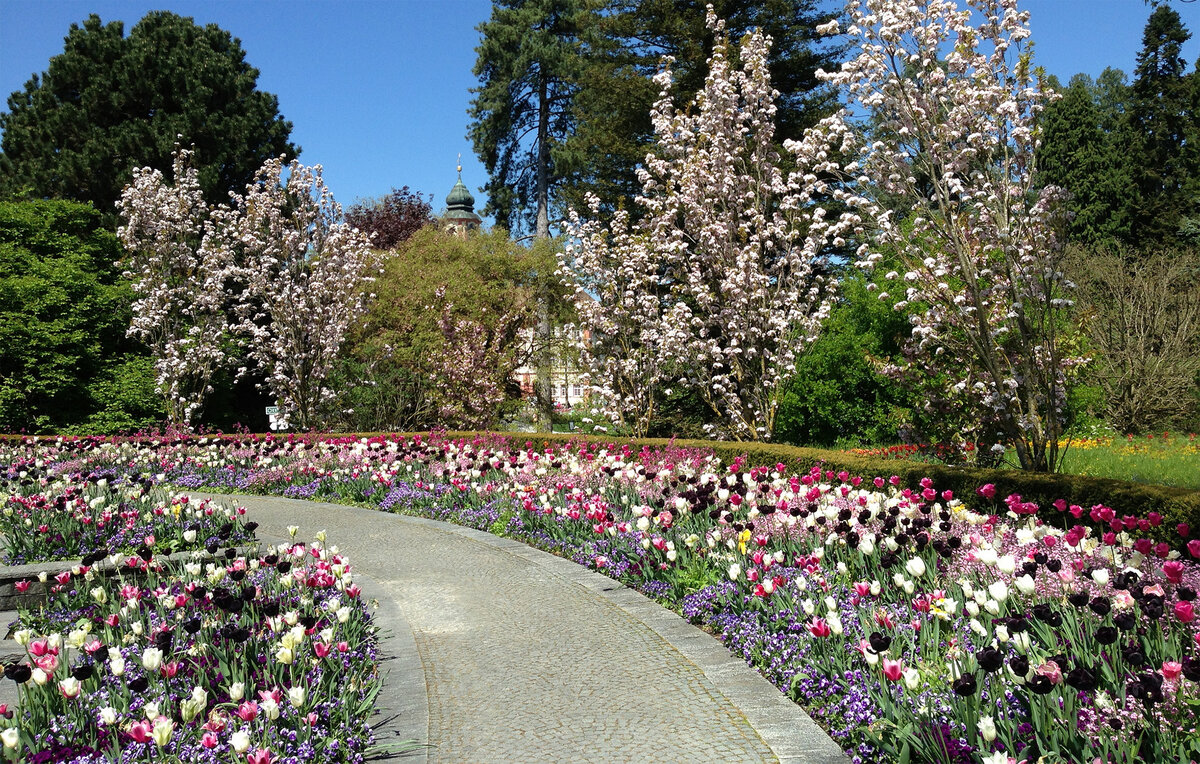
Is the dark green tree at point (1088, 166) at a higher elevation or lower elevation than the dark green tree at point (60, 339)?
higher

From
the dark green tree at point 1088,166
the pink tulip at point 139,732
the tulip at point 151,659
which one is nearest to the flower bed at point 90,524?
the tulip at point 151,659

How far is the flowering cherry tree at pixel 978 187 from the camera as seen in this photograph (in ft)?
23.4

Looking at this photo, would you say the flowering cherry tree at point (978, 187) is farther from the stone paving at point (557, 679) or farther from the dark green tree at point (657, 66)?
the dark green tree at point (657, 66)

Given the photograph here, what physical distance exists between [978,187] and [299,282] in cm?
1541

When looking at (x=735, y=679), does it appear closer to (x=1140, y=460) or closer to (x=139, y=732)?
(x=139, y=732)

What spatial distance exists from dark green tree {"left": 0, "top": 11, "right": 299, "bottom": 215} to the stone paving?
23.3 m

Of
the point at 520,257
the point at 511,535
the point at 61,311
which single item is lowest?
the point at 511,535

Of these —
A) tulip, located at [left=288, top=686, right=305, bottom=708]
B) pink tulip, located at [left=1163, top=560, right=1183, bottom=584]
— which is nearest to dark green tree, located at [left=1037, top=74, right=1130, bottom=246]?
pink tulip, located at [left=1163, top=560, right=1183, bottom=584]

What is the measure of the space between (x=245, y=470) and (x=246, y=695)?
10.0 metres

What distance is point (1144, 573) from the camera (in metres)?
3.69

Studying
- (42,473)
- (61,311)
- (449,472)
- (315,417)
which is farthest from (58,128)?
(449,472)

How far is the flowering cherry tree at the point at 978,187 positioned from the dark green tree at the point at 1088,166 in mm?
23848

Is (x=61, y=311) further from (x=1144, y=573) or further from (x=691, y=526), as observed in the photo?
(x=1144, y=573)

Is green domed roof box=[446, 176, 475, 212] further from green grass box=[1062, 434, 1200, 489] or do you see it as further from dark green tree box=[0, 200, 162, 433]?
green grass box=[1062, 434, 1200, 489]
